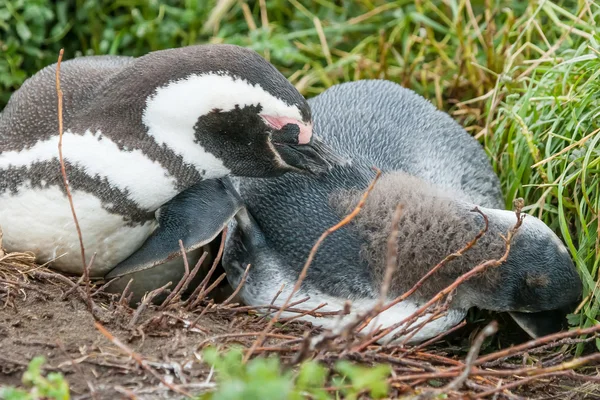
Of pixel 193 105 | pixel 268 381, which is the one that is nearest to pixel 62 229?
pixel 193 105

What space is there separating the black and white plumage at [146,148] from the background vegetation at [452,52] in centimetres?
107

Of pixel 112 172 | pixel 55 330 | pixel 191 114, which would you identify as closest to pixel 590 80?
pixel 191 114

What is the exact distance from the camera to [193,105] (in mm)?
2848

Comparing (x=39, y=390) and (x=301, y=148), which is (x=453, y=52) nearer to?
(x=301, y=148)

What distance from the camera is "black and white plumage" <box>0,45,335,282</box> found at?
2.86 metres

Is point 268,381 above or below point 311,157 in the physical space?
above

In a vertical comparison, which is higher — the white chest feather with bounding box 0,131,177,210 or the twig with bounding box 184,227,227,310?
the white chest feather with bounding box 0,131,177,210

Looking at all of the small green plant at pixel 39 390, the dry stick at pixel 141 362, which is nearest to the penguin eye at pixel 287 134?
the dry stick at pixel 141 362

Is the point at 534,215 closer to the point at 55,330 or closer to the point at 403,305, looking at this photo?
the point at 403,305

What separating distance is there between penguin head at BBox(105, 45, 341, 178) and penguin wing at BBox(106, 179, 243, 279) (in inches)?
3.0

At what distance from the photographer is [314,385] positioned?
226 cm

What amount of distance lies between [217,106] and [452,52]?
218cm

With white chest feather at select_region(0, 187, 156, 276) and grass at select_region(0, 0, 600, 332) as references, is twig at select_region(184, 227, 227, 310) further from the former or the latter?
grass at select_region(0, 0, 600, 332)

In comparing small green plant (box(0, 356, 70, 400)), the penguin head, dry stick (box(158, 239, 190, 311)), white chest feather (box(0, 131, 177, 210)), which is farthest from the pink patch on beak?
small green plant (box(0, 356, 70, 400))
